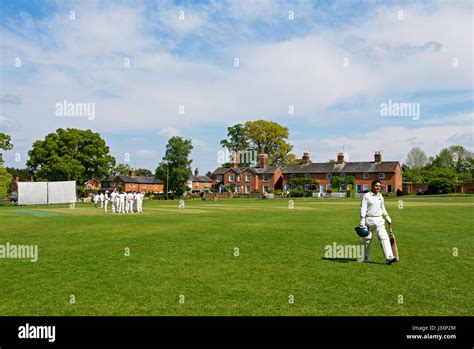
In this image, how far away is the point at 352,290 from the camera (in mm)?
8992

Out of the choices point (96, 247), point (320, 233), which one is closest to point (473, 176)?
point (320, 233)

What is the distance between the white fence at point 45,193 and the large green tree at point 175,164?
87.8 feet

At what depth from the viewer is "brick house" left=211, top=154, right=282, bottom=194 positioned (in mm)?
96375

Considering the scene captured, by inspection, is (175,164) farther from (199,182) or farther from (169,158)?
(199,182)

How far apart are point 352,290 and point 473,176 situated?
12586 centimetres

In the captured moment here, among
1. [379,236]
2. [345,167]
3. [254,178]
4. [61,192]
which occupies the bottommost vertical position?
[379,236]

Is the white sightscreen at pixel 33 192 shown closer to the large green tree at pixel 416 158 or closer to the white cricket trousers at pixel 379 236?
the white cricket trousers at pixel 379 236

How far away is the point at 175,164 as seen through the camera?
277 feet

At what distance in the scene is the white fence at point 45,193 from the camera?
A: 57.2 meters

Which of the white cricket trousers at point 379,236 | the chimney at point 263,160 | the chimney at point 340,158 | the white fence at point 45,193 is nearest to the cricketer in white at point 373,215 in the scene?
the white cricket trousers at point 379,236

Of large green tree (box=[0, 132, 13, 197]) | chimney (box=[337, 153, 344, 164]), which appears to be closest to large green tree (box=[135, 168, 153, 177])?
chimney (box=[337, 153, 344, 164])

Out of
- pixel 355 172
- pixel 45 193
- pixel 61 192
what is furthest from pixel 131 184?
pixel 355 172

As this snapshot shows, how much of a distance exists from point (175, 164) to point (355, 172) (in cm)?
3820
